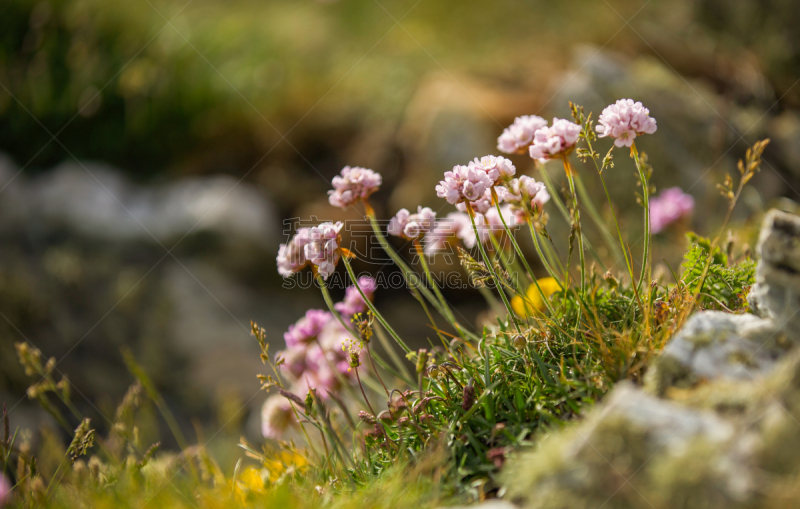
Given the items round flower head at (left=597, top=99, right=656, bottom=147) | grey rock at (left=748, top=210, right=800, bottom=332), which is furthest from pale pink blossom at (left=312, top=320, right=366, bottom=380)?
grey rock at (left=748, top=210, right=800, bottom=332)

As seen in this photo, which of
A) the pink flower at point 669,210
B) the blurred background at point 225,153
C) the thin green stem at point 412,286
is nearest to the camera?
the thin green stem at point 412,286

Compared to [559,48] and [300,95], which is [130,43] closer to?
[300,95]

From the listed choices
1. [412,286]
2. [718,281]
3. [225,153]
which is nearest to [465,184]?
[412,286]

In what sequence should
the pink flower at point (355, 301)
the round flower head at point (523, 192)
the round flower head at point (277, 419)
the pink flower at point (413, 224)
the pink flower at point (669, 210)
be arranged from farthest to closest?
the pink flower at point (669, 210)
the round flower head at point (277, 419)
the pink flower at point (355, 301)
the pink flower at point (413, 224)
the round flower head at point (523, 192)

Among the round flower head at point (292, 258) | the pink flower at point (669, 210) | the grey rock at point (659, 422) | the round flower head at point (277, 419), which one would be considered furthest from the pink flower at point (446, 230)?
the pink flower at point (669, 210)

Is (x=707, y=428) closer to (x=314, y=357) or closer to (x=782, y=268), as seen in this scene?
(x=782, y=268)

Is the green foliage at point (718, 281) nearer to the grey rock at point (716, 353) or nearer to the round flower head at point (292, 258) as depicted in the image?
the grey rock at point (716, 353)
